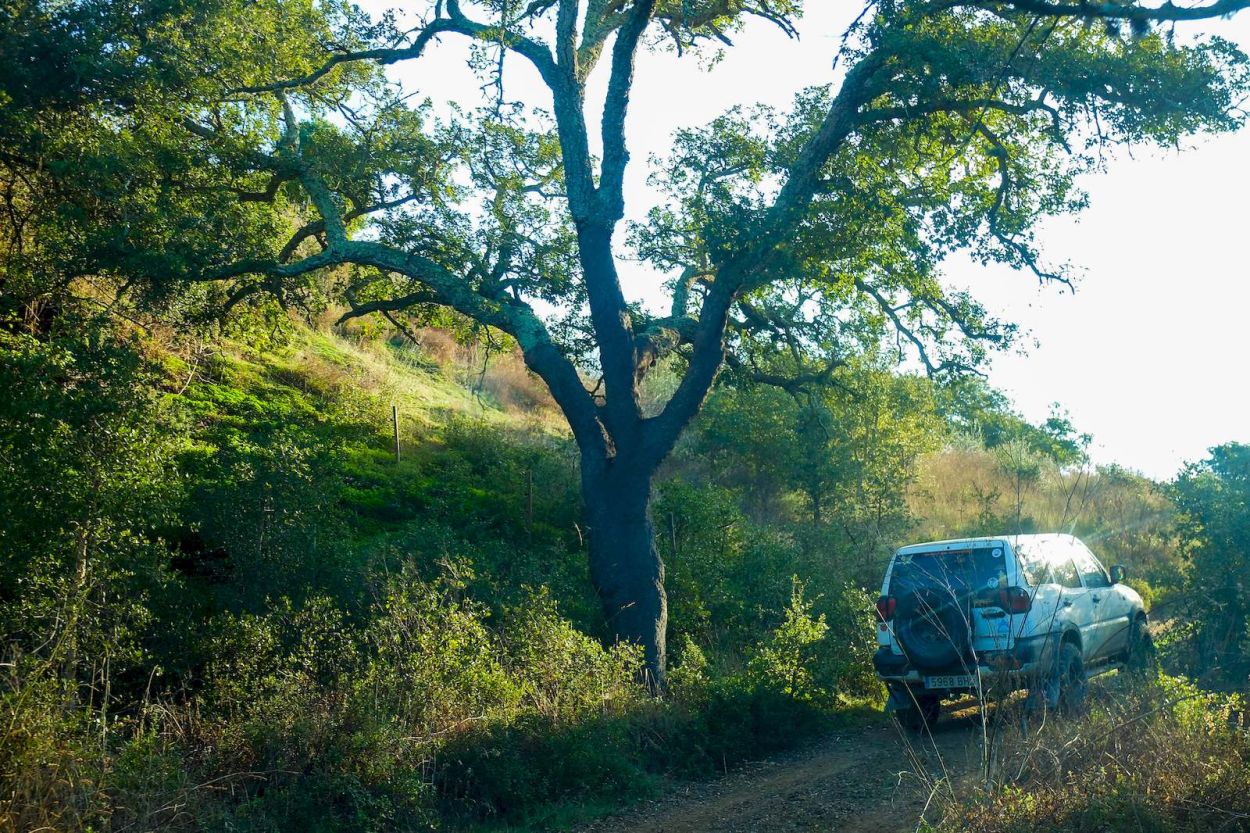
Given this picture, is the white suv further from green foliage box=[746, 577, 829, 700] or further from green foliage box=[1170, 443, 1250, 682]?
green foliage box=[746, 577, 829, 700]

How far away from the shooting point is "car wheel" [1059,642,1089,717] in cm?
784

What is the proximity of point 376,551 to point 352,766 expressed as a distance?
184 inches

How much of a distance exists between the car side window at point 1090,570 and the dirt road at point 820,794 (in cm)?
225

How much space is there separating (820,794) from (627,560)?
16.4 ft

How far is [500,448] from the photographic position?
23125 millimetres

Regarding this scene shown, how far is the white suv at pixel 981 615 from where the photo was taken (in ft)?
33.4

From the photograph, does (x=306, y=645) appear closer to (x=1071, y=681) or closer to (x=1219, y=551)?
(x=1071, y=681)

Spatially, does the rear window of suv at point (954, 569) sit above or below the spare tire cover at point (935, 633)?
above

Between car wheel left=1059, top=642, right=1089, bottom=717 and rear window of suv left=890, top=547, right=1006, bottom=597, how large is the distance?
1.06 metres

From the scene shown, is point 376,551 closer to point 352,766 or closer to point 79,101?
point 352,766

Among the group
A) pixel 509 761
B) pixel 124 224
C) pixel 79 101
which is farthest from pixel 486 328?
pixel 509 761

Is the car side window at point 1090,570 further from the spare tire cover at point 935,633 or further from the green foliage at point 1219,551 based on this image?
the spare tire cover at point 935,633

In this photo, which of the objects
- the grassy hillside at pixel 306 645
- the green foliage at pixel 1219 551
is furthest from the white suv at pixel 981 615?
the grassy hillside at pixel 306 645

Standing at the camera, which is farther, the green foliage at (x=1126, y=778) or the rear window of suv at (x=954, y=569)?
the rear window of suv at (x=954, y=569)
